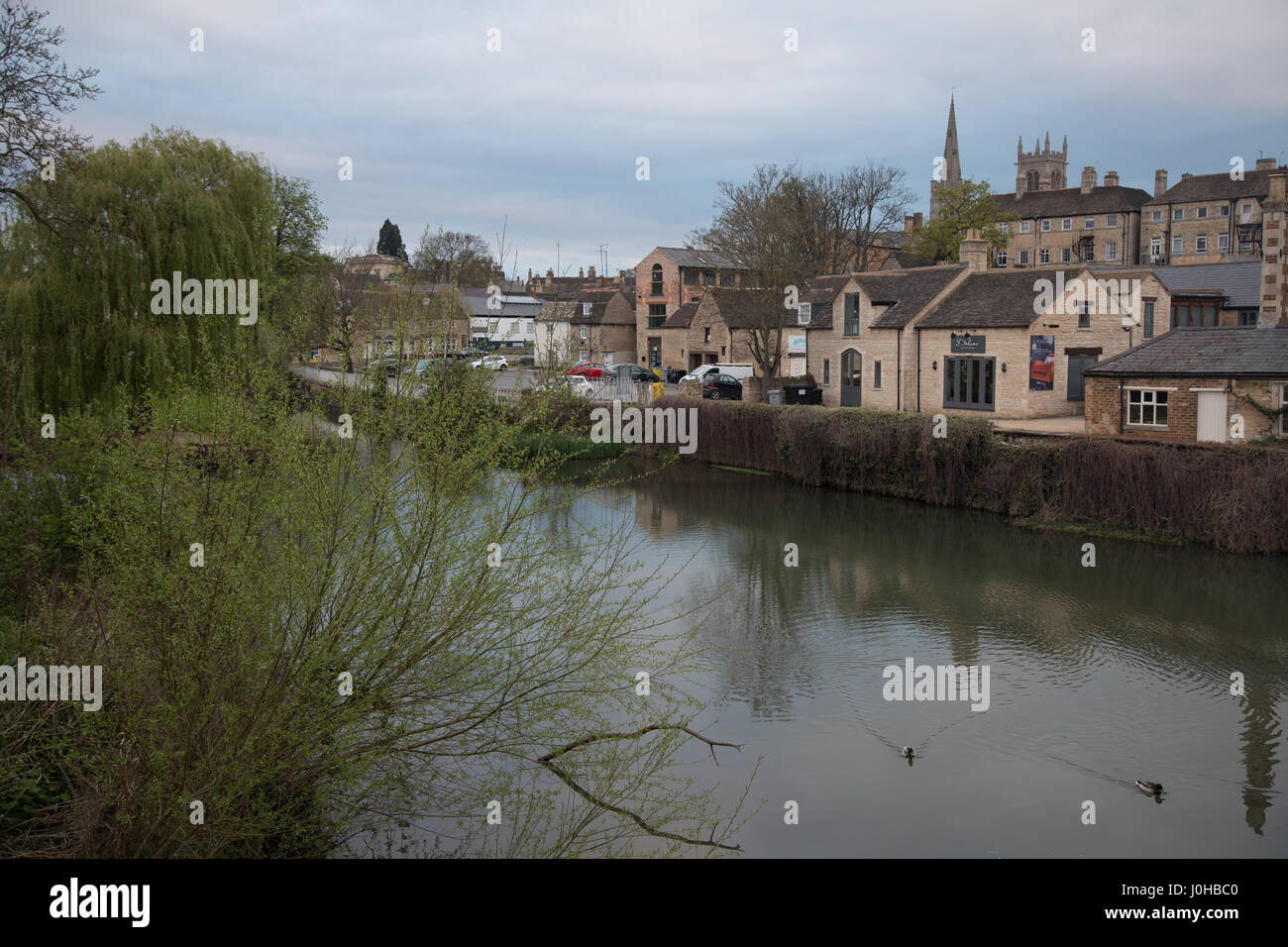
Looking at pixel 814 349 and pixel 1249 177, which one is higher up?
pixel 1249 177

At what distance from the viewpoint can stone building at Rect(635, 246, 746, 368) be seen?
6091 centimetres

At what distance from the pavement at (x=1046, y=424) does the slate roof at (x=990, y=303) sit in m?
2.92

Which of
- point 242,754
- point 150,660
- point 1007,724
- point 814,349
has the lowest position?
point 1007,724

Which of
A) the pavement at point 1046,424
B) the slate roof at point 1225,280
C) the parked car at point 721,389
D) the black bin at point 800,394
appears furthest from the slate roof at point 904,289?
the slate roof at point 1225,280

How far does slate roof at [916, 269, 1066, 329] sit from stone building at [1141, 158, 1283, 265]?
39403 millimetres

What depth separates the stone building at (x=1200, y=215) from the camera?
A: 68.9 m

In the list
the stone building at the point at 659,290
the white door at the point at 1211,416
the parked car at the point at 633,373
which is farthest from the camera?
the stone building at the point at 659,290

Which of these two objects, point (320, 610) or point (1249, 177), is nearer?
point (320, 610)
